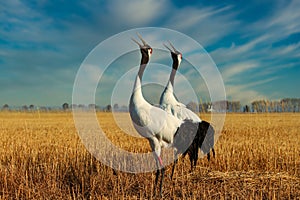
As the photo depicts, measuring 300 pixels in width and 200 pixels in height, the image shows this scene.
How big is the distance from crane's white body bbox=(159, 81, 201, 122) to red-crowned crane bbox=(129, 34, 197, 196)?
10.9 inches

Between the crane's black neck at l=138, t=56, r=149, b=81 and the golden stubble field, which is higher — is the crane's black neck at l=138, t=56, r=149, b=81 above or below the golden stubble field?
above

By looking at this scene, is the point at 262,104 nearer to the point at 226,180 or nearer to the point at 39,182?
the point at 226,180

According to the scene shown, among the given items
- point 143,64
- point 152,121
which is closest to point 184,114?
point 152,121

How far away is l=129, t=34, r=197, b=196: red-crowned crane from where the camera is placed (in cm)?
535

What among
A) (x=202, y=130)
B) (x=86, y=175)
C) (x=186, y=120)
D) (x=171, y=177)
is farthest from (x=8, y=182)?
(x=202, y=130)

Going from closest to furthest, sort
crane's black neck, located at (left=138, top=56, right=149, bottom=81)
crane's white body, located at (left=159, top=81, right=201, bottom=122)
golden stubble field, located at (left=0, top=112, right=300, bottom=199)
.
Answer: golden stubble field, located at (left=0, top=112, right=300, bottom=199) < crane's black neck, located at (left=138, top=56, right=149, bottom=81) < crane's white body, located at (left=159, top=81, right=201, bottom=122)

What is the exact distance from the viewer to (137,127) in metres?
5.60

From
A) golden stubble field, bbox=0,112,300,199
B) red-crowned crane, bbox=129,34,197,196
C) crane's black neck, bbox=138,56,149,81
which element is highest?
crane's black neck, bbox=138,56,149,81

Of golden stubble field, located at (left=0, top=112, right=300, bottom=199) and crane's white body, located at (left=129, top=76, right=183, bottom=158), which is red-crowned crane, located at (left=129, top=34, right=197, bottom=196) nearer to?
crane's white body, located at (left=129, top=76, right=183, bottom=158)

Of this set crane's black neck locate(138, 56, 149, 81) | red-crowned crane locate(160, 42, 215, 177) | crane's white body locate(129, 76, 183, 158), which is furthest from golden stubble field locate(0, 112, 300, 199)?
crane's black neck locate(138, 56, 149, 81)

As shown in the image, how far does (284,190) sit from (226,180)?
102 cm

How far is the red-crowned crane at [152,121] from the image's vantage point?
535cm

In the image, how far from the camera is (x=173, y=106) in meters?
6.54

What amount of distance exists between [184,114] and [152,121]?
1187mm
